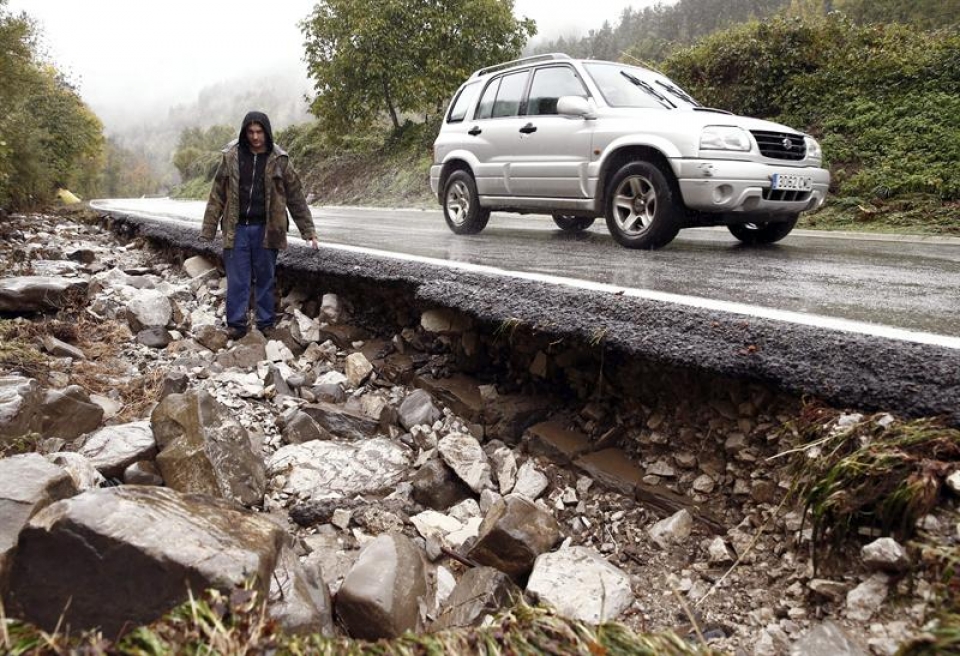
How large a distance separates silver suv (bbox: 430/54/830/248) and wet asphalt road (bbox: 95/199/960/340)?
1.14 ft

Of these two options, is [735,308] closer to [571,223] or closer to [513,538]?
[513,538]

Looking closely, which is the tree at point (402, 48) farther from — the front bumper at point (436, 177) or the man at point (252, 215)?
the man at point (252, 215)

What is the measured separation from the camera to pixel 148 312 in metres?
5.80

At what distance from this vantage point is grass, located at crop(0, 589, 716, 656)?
1.65 m

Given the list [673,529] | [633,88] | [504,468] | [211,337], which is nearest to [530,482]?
[504,468]

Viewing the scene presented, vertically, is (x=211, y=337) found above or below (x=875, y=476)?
below

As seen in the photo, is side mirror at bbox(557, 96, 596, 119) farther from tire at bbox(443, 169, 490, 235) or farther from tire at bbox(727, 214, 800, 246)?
tire at bbox(727, 214, 800, 246)

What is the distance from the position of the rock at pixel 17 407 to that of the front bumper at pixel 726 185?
200 inches

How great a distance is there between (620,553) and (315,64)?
2480cm

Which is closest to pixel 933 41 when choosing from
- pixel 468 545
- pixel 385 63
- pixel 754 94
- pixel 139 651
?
pixel 754 94

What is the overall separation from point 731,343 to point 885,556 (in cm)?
116

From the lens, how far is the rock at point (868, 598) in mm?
2033

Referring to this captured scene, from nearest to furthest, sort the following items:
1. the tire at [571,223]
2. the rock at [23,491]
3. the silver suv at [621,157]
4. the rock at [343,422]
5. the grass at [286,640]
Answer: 1. the grass at [286,640]
2. the rock at [23,491]
3. the rock at [343,422]
4. the silver suv at [621,157]
5. the tire at [571,223]

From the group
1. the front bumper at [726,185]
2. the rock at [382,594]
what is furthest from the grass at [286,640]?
the front bumper at [726,185]
